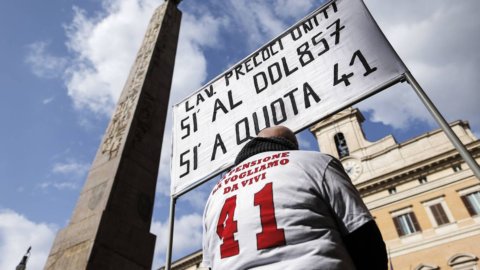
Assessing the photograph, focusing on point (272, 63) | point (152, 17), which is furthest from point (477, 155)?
point (272, 63)

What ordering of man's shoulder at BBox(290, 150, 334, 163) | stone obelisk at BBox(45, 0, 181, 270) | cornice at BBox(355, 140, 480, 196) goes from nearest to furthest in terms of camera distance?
man's shoulder at BBox(290, 150, 334, 163), stone obelisk at BBox(45, 0, 181, 270), cornice at BBox(355, 140, 480, 196)

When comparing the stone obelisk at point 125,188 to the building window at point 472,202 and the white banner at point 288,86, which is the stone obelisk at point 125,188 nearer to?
the white banner at point 288,86

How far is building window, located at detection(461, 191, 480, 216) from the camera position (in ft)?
64.0

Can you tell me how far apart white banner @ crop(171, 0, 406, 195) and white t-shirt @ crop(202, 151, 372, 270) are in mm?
752

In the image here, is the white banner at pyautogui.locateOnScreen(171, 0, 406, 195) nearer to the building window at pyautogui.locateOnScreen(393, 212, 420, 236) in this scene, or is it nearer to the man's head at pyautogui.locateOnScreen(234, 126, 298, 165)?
the man's head at pyautogui.locateOnScreen(234, 126, 298, 165)

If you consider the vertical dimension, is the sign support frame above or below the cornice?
below

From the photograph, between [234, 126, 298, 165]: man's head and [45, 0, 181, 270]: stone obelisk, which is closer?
[234, 126, 298, 165]: man's head

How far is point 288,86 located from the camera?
2283 mm

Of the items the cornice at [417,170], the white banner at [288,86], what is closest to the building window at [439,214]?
the cornice at [417,170]

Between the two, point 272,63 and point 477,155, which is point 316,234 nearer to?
point 272,63

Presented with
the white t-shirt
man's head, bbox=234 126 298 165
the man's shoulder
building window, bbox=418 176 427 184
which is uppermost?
building window, bbox=418 176 427 184

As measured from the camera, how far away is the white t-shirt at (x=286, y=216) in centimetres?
99

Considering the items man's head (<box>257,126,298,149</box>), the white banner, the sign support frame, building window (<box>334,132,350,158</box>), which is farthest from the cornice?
man's head (<box>257,126,298,149</box>)

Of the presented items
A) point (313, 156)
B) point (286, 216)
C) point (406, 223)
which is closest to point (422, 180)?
point (406, 223)
